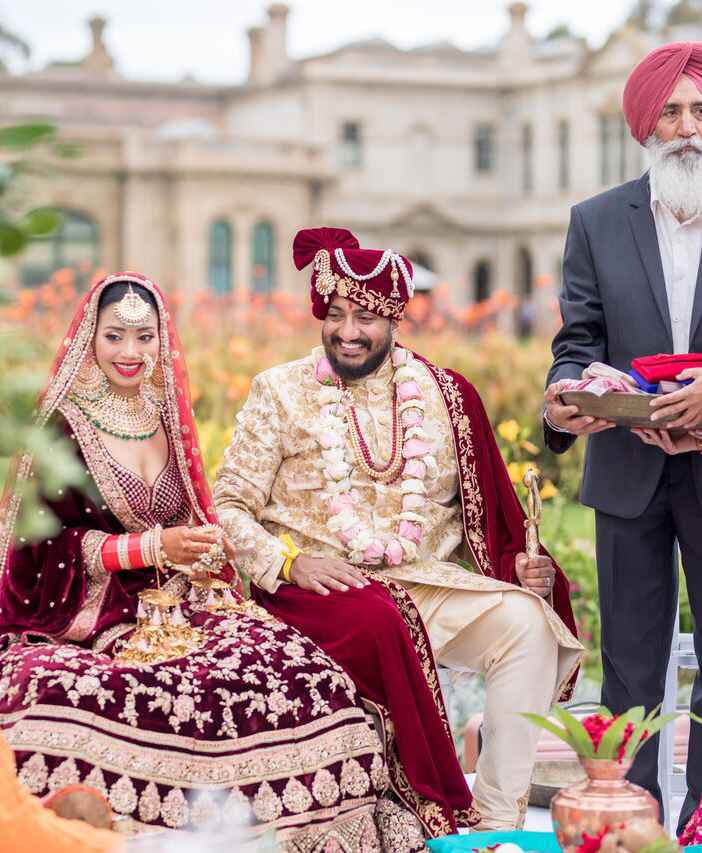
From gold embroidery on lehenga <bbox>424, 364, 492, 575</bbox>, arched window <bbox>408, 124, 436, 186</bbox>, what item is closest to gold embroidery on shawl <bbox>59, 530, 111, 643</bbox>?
gold embroidery on lehenga <bbox>424, 364, 492, 575</bbox>

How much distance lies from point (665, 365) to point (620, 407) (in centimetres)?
16

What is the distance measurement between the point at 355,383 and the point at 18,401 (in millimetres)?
2946

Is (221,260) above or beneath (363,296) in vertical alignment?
above

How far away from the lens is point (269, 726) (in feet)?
13.0

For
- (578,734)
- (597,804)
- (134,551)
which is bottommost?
(597,804)

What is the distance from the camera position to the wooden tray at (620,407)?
13.0 feet

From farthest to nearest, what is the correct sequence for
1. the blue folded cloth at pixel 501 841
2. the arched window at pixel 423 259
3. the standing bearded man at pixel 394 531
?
the arched window at pixel 423 259, the standing bearded man at pixel 394 531, the blue folded cloth at pixel 501 841

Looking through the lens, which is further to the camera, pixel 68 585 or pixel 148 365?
pixel 148 365

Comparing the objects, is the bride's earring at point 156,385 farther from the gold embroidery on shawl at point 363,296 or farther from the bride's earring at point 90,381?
the gold embroidery on shawl at point 363,296

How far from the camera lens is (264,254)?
44.4 meters

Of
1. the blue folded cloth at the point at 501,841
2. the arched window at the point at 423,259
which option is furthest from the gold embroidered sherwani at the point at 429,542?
the arched window at the point at 423,259

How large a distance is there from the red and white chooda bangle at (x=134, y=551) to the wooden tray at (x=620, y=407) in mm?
1146

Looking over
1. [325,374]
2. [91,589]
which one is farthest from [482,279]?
[91,589]

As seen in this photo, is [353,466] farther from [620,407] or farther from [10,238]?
[10,238]
